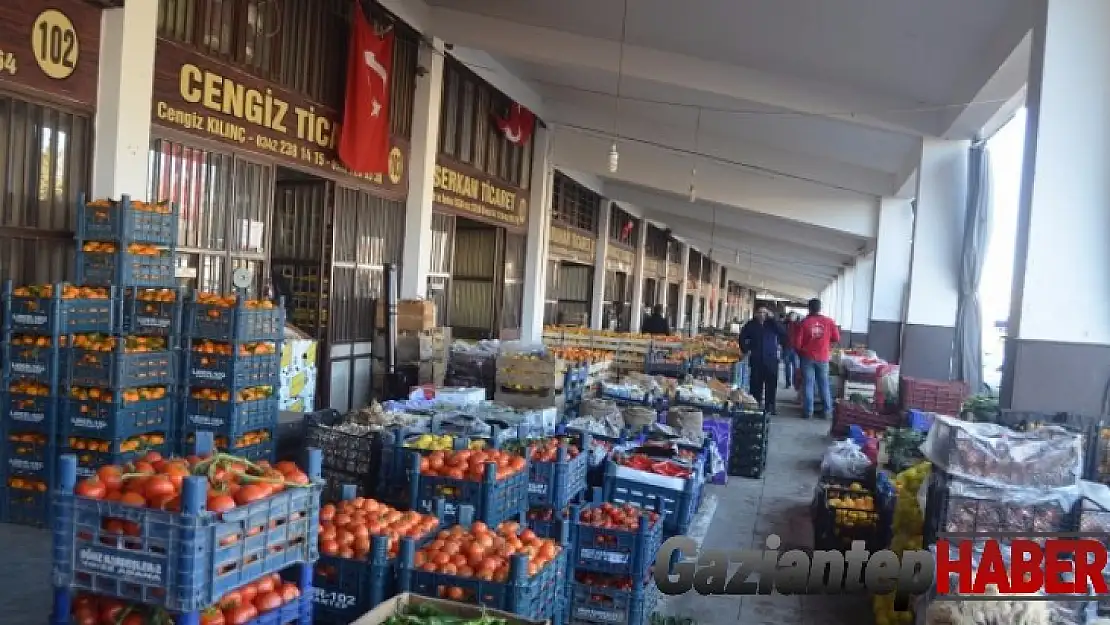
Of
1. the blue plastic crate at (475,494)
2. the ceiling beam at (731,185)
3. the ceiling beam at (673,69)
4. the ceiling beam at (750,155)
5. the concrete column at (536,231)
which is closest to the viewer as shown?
the blue plastic crate at (475,494)

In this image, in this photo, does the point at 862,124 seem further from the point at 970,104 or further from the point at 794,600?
the point at 794,600

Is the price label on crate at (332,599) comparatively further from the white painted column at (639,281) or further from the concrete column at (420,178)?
the white painted column at (639,281)

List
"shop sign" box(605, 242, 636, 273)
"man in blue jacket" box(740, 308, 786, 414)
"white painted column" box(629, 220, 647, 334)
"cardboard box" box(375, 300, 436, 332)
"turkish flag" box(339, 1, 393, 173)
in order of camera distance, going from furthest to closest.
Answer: "white painted column" box(629, 220, 647, 334) → "shop sign" box(605, 242, 636, 273) → "man in blue jacket" box(740, 308, 786, 414) → "cardboard box" box(375, 300, 436, 332) → "turkish flag" box(339, 1, 393, 173)

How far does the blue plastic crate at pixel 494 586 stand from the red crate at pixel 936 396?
26.2 ft

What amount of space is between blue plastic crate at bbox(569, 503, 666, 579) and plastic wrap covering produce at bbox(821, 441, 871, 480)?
3.77 m

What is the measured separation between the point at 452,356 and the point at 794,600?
6.46m

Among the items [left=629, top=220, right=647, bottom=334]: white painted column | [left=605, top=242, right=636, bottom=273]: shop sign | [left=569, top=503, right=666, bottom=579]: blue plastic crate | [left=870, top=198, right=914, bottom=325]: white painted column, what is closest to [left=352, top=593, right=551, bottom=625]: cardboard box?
[left=569, top=503, right=666, bottom=579]: blue plastic crate

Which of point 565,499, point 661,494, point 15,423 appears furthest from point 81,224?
point 661,494

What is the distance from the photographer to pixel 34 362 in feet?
18.8

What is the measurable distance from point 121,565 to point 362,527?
1366 mm

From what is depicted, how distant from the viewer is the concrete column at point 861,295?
22.3 m

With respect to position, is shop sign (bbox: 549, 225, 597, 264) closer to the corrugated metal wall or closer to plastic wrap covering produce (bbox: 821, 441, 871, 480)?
plastic wrap covering produce (bbox: 821, 441, 871, 480)

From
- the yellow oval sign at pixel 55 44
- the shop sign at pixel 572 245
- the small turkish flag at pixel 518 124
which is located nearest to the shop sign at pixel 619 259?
the shop sign at pixel 572 245

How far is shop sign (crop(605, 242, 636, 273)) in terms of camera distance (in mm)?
24862
